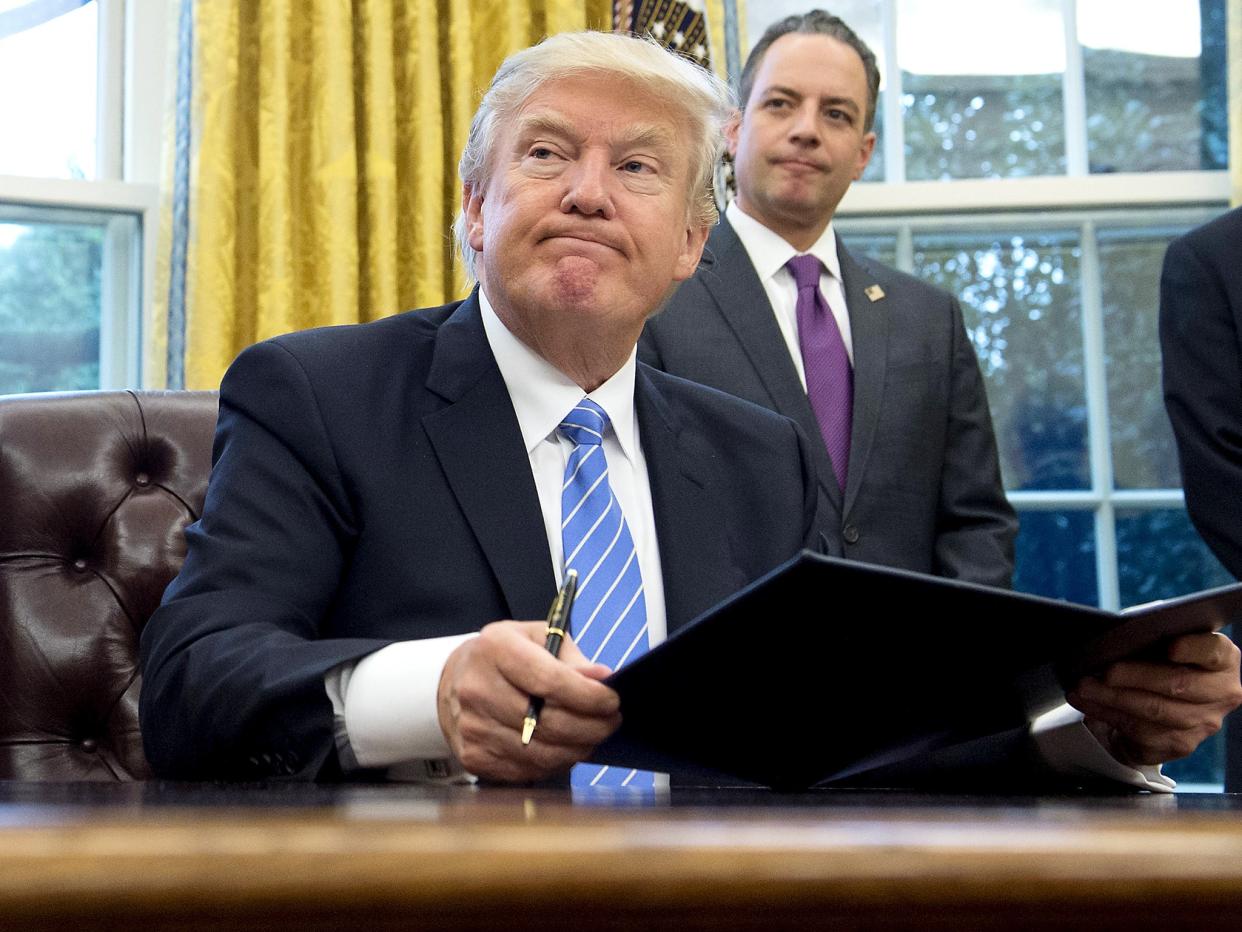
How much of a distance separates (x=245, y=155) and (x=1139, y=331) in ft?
6.81

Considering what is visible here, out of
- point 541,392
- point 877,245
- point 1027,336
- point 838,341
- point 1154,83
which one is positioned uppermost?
point 1154,83

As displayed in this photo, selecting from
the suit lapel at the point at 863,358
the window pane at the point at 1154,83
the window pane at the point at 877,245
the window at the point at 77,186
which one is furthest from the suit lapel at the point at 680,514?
the window pane at the point at 1154,83

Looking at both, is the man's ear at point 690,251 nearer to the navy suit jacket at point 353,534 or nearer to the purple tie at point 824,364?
the navy suit jacket at point 353,534

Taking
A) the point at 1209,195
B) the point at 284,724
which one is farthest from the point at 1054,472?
the point at 284,724

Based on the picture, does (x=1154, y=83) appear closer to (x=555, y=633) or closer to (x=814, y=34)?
(x=814, y=34)

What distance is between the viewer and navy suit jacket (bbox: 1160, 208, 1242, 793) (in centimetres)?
246

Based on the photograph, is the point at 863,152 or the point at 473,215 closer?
the point at 473,215

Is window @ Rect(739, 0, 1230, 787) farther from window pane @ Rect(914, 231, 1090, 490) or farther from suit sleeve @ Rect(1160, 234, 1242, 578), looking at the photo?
suit sleeve @ Rect(1160, 234, 1242, 578)

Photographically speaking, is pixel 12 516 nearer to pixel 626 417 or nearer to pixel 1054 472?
pixel 626 417

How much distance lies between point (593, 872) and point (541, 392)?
44.0 inches

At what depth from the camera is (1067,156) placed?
355 centimetres

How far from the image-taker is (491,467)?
1408 millimetres

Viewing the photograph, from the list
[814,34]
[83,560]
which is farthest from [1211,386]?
[83,560]

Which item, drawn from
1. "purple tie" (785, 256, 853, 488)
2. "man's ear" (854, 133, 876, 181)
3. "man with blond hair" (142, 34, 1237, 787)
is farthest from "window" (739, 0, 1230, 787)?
"man with blond hair" (142, 34, 1237, 787)
